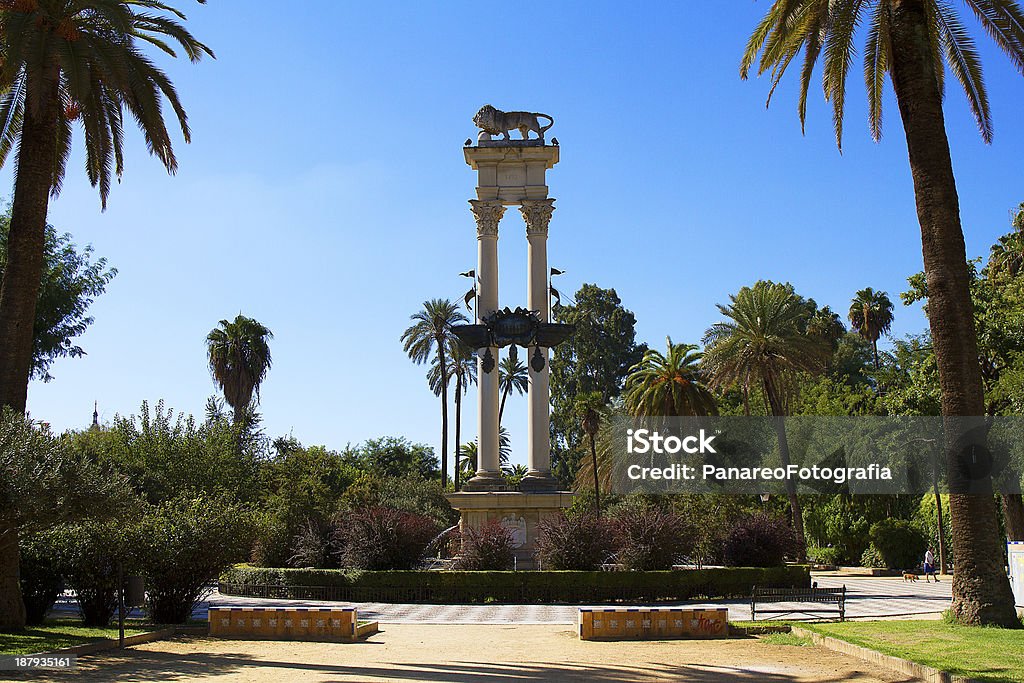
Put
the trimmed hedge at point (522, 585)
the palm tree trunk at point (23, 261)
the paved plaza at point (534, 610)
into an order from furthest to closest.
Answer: the trimmed hedge at point (522, 585) < the paved plaza at point (534, 610) < the palm tree trunk at point (23, 261)

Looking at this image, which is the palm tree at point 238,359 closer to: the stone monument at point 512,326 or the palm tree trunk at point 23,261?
the stone monument at point 512,326

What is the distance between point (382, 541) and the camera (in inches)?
1143

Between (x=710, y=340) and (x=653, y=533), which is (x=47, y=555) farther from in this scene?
(x=710, y=340)

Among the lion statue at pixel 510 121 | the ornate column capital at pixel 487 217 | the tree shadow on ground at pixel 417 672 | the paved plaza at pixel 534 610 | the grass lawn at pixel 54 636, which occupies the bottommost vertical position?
the paved plaza at pixel 534 610

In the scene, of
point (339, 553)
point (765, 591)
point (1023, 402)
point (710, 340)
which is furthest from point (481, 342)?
point (710, 340)

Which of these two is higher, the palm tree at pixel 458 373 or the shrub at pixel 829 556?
the palm tree at pixel 458 373

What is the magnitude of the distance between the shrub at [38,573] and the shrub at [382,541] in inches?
386

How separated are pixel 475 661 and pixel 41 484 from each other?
23.8ft

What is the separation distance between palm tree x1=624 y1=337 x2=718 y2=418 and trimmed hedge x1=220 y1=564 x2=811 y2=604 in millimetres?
21717

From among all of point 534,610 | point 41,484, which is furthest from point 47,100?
point 534,610

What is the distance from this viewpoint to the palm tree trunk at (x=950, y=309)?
57.3 feet

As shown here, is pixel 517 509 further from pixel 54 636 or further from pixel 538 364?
pixel 54 636

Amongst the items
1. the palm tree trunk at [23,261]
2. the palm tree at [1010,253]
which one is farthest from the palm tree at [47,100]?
the palm tree at [1010,253]

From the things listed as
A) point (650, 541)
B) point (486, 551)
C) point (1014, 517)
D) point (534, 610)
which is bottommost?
point (534, 610)
